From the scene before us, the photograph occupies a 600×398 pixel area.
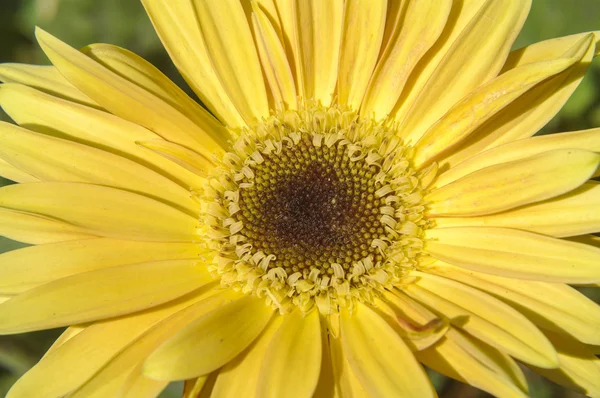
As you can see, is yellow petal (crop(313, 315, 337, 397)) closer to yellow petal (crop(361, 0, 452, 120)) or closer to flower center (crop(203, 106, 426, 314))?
flower center (crop(203, 106, 426, 314))

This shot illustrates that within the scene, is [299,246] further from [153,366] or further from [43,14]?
[43,14]

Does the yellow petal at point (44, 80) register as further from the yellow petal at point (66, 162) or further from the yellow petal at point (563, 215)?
the yellow petal at point (563, 215)

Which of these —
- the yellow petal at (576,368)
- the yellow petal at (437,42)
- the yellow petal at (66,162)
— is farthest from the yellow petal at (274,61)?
the yellow petal at (576,368)

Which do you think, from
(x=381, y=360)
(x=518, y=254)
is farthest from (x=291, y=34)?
(x=381, y=360)

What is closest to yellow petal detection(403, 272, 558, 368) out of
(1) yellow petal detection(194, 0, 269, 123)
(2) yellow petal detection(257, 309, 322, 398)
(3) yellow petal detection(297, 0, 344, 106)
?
(2) yellow petal detection(257, 309, 322, 398)

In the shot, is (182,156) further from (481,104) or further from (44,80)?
(481,104)
